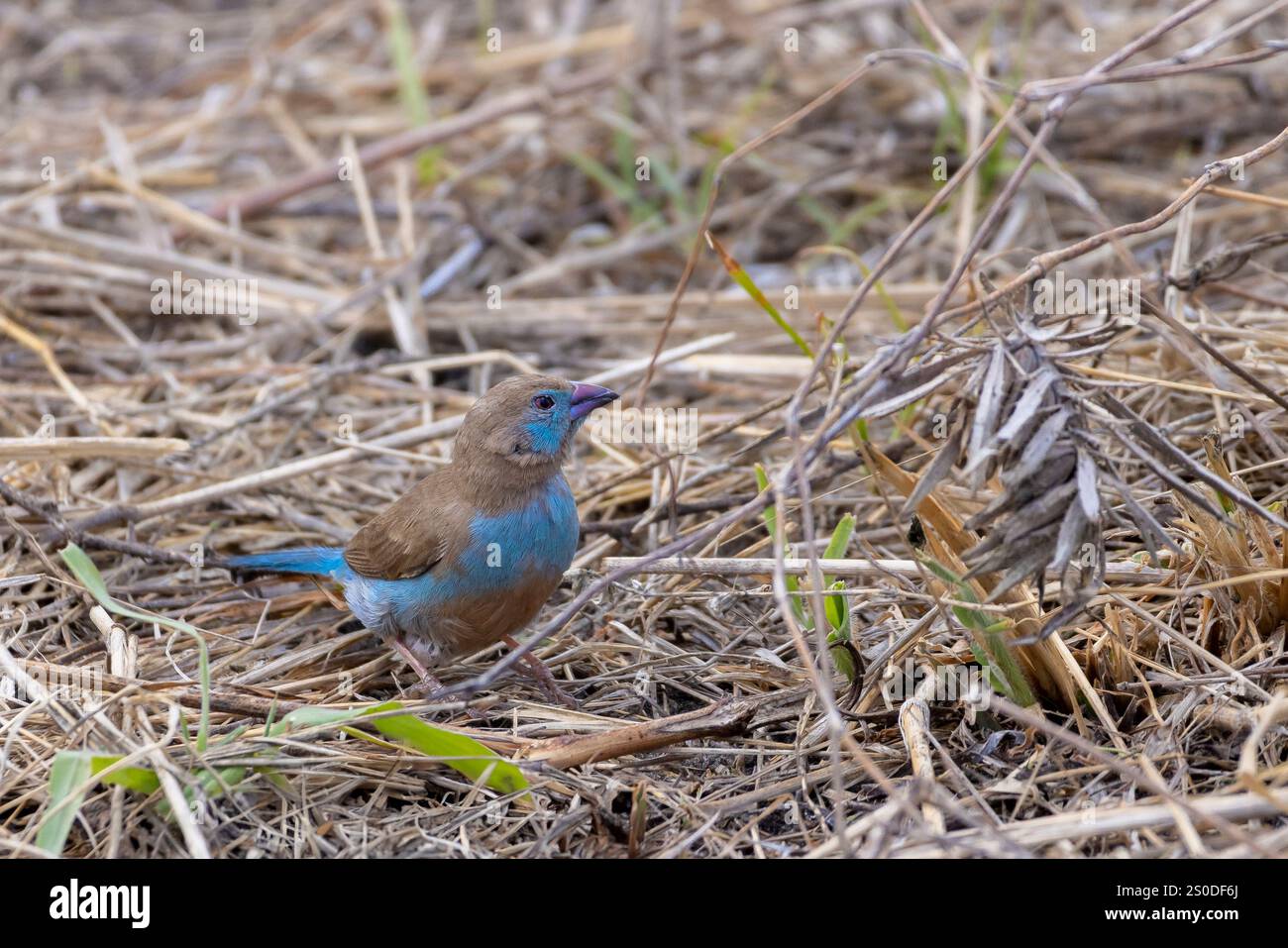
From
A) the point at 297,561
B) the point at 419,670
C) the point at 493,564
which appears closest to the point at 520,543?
the point at 493,564

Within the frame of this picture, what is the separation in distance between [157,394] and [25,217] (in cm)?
123

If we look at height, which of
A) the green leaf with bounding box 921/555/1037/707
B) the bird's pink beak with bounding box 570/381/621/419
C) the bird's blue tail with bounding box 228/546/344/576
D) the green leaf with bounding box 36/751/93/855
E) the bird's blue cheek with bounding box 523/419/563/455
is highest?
the bird's pink beak with bounding box 570/381/621/419

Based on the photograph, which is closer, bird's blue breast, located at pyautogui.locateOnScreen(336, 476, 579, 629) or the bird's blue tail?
bird's blue breast, located at pyautogui.locateOnScreen(336, 476, 579, 629)

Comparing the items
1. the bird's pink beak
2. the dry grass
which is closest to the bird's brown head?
the bird's pink beak

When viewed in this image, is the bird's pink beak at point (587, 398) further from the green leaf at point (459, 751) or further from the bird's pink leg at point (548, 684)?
the green leaf at point (459, 751)

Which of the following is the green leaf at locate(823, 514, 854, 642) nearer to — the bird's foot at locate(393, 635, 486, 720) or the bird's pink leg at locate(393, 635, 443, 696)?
the bird's foot at locate(393, 635, 486, 720)

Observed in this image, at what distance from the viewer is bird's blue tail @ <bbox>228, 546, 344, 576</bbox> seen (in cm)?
392

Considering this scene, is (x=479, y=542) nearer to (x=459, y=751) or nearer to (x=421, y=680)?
(x=421, y=680)

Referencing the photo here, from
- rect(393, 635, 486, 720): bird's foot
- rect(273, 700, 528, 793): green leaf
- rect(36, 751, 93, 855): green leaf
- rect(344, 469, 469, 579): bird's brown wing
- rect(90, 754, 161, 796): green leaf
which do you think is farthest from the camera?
rect(344, 469, 469, 579): bird's brown wing

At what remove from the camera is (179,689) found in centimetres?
325

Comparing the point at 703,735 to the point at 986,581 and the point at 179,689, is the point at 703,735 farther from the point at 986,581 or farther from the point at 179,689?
the point at 179,689

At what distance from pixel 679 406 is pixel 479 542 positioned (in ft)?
4.65
